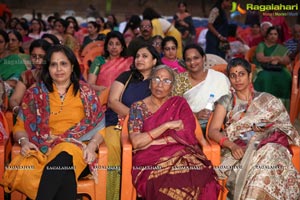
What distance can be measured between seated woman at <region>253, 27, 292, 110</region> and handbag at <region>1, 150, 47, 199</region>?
3589 mm

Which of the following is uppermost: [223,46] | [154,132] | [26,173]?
[223,46]

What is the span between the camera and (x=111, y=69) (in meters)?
4.67

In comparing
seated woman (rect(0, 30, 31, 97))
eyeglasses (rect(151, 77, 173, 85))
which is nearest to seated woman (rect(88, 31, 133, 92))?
seated woman (rect(0, 30, 31, 97))

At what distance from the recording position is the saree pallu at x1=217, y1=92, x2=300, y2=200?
2.95 meters

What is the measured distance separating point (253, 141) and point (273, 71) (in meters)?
2.88

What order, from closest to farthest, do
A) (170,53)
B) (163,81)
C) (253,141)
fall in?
1. (253,141)
2. (163,81)
3. (170,53)

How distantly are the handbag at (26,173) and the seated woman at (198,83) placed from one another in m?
1.47

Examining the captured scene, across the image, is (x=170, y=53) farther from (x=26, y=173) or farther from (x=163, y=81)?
(x=26, y=173)

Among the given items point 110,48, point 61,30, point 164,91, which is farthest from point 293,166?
point 61,30

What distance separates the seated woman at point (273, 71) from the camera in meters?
5.77

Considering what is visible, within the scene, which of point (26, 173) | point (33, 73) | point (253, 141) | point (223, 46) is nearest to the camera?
point (26, 173)

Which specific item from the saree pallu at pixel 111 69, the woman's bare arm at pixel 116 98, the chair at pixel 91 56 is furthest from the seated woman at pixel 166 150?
the chair at pixel 91 56

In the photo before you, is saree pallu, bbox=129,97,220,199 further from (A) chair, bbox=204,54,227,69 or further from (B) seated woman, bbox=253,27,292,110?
(B) seated woman, bbox=253,27,292,110

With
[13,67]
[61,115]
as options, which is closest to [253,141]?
[61,115]
